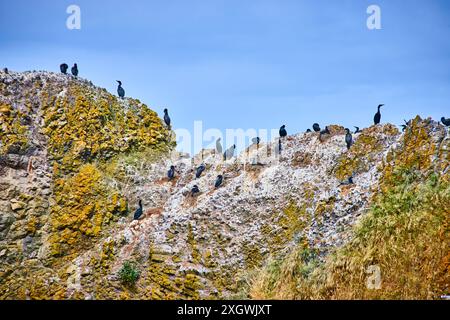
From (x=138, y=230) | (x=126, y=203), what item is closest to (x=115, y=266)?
(x=138, y=230)

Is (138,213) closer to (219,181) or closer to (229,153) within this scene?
(219,181)

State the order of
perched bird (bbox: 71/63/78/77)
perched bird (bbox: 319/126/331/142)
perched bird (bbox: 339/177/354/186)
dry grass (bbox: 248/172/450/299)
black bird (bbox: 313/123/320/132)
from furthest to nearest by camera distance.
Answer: perched bird (bbox: 71/63/78/77), black bird (bbox: 313/123/320/132), perched bird (bbox: 319/126/331/142), perched bird (bbox: 339/177/354/186), dry grass (bbox: 248/172/450/299)

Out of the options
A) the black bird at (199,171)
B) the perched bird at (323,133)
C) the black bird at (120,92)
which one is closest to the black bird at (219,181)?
the black bird at (199,171)

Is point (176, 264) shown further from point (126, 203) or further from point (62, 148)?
point (62, 148)

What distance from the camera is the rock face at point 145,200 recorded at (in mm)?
21500

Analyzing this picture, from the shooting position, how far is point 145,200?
25656 millimetres

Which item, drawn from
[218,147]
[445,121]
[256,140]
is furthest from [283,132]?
[445,121]

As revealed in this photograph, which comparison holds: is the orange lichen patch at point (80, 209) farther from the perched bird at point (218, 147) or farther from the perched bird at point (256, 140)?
the perched bird at point (256, 140)

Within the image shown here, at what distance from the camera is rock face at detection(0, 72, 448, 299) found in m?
21.5

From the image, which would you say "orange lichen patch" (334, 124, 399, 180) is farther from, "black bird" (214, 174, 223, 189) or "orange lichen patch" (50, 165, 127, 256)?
"orange lichen patch" (50, 165, 127, 256)

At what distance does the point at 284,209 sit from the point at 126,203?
7.55 metres

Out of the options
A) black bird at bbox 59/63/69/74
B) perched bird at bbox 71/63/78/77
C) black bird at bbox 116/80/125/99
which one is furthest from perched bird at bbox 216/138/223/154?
black bird at bbox 59/63/69/74
